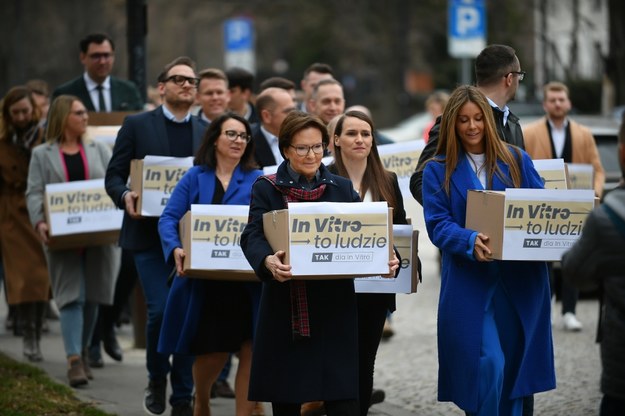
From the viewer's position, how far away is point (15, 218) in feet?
38.8

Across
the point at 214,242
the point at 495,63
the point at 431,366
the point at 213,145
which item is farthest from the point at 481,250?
the point at 431,366

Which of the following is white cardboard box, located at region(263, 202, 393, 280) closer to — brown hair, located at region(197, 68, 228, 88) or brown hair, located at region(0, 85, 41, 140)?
brown hair, located at region(197, 68, 228, 88)

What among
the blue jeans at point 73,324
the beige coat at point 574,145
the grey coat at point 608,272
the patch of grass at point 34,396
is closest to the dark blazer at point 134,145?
the patch of grass at point 34,396

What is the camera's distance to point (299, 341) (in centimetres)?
662

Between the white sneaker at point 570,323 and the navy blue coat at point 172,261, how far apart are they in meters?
4.90

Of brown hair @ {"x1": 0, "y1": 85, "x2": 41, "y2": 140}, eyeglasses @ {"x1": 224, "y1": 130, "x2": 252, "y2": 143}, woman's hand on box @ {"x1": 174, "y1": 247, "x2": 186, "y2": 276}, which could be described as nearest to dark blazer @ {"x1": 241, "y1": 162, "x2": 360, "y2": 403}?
woman's hand on box @ {"x1": 174, "y1": 247, "x2": 186, "y2": 276}

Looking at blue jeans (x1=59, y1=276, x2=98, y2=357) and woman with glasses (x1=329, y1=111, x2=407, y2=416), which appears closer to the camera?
woman with glasses (x1=329, y1=111, x2=407, y2=416)

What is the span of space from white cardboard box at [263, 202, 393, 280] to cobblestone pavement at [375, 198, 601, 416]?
8.76 feet

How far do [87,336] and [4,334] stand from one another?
2776 mm

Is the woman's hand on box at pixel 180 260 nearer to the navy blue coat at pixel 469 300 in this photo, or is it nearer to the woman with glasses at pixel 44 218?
the navy blue coat at pixel 469 300

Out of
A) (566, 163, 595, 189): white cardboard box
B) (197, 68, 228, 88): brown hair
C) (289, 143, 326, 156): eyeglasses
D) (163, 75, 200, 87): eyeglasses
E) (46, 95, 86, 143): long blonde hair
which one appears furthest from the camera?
(566, 163, 595, 189): white cardboard box

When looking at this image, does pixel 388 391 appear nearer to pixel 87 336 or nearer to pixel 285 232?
pixel 87 336

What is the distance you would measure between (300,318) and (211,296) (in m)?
1.64

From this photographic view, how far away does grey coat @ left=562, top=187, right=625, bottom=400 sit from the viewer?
5148 millimetres
